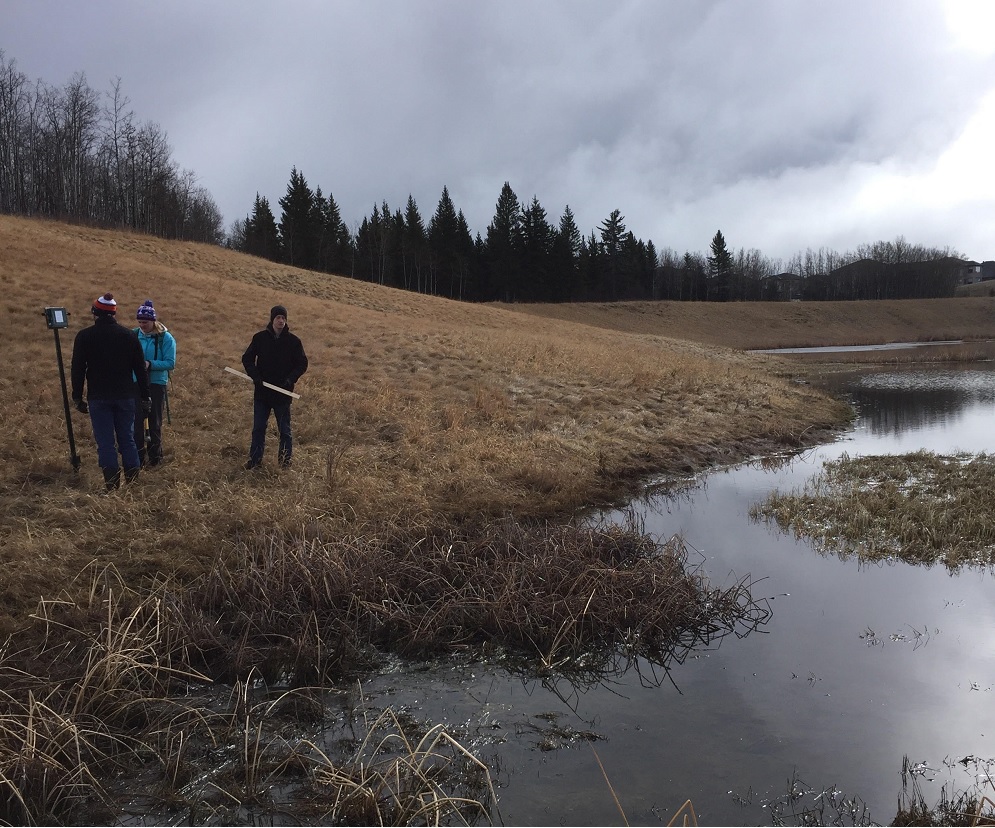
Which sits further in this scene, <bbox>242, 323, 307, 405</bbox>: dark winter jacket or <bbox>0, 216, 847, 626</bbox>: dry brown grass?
<bbox>242, 323, 307, 405</bbox>: dark winter jacket

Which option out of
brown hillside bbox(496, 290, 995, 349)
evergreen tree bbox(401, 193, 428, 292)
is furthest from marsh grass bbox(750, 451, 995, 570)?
evergreen tree bbox(401, 193, 428, 292)

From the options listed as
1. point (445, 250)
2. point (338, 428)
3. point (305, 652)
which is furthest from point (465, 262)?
point (305, 652)

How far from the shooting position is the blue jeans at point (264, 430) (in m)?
9.50

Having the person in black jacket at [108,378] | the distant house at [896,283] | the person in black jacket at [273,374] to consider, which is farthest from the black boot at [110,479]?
the distant house at [896,283]

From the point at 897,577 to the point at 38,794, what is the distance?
7492 millimetres

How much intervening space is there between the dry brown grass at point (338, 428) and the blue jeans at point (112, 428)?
0.43 meters

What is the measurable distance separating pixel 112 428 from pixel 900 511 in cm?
1002

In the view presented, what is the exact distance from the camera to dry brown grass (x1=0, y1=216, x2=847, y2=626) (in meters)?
7.46

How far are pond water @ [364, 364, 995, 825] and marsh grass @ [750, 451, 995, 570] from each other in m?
0.56

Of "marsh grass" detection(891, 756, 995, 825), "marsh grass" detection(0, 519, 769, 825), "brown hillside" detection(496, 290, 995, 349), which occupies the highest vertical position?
"brown hillside" detection(496, 290, 995, 349)

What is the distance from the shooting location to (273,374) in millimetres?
9625

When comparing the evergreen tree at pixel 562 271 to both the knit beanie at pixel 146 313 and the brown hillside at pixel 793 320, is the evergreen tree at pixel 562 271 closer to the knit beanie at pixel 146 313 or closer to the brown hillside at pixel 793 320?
the brown hillside at pixel 793 320

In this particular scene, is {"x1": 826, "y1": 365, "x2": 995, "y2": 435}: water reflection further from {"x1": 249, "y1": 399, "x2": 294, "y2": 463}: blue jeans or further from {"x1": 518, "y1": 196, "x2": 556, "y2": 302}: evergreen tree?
{"x1": 518, "y1": 196, "x2": 556, "y2": 302}: evergreen tree

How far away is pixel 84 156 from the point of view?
54250 millimetres
